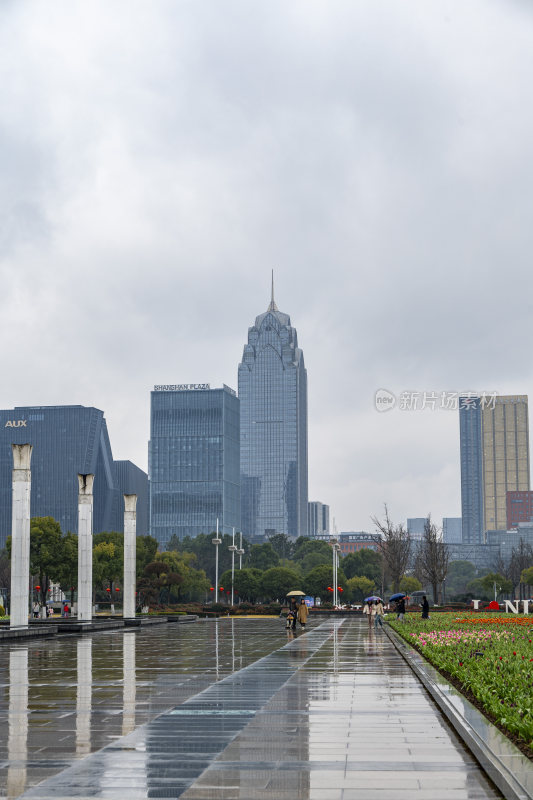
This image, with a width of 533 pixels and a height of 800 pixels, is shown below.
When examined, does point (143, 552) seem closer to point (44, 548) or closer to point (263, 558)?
point (44, 548)

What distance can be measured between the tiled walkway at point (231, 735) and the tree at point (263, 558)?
362 feet

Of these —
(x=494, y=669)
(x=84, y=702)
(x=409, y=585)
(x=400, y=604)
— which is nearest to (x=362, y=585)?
(x=409, y=585)

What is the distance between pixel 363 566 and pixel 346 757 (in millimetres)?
116503

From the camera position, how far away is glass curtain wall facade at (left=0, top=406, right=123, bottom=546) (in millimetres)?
187625

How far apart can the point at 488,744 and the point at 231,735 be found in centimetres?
295

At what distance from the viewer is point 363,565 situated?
12356 centimetres

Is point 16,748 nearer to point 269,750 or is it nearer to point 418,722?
point 269,750

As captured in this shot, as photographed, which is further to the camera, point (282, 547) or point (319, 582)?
point (282, 547)

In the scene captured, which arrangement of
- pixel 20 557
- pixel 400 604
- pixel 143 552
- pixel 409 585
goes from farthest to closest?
pixel 409 585 → pixel 143 552 → pixel 400 604 → pixel 20 557

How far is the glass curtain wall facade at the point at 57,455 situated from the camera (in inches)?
7387

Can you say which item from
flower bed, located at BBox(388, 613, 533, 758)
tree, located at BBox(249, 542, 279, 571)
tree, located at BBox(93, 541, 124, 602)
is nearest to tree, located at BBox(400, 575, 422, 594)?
tree, located at BBox(249, 542, 279, 571)

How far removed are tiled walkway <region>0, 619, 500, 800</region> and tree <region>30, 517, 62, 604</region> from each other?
4774cm

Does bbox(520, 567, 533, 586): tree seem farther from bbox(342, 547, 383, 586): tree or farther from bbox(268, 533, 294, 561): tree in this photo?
bbox(268, 533, 294, 561): tree

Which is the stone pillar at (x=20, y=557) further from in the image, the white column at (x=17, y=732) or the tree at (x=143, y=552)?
the tree at (x=143, y=552)
